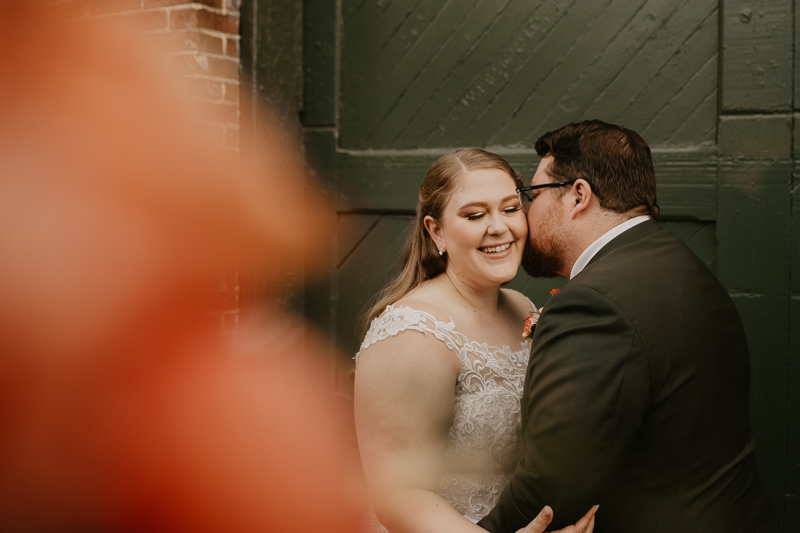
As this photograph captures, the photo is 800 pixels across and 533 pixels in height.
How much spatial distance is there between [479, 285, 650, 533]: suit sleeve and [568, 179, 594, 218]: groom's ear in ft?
1.46

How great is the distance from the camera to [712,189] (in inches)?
114

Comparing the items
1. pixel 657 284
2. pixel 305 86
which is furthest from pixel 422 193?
pixel 305 86

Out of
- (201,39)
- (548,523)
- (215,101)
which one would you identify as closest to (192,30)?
(201,39)

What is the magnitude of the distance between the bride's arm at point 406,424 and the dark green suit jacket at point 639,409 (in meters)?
0.32

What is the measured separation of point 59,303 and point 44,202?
49 centimetres

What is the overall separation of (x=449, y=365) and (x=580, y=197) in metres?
0.70

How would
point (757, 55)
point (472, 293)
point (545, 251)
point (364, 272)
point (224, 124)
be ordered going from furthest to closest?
point (364, 272) < point (224, 124) < point (757, 55) < point (472, 293) < point (545, 251)

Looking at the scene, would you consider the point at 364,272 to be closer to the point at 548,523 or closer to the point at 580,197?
the point at 580,197

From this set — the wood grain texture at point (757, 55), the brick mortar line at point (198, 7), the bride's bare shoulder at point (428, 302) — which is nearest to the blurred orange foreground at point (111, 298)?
the brick mortar line at point (198, 7)

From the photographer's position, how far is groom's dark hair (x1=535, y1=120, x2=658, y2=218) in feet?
6.92

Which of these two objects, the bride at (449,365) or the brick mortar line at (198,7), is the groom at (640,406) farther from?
the brick mortar line at (198,7)

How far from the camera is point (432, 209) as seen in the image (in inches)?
99.1

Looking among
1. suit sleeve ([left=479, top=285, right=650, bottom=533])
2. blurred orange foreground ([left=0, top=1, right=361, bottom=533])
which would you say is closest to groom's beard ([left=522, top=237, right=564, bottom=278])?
suit sleeve ([left=479, top=285, right=650, bottom=533])

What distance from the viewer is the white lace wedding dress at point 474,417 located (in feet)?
7.27
